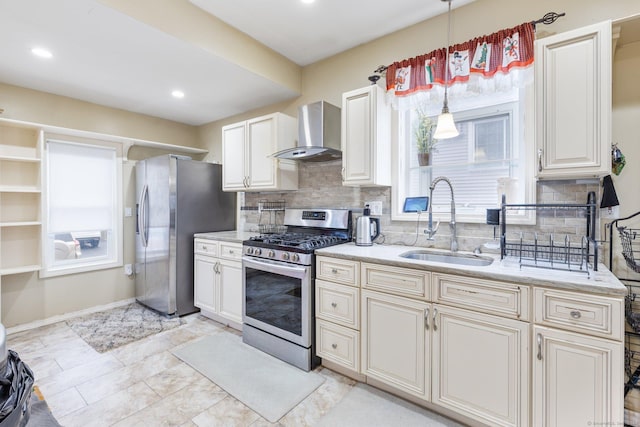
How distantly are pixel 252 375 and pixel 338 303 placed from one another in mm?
871

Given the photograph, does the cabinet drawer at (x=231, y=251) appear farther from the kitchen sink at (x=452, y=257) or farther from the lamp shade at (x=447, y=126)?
the lamp shade at (x=447, y=126)

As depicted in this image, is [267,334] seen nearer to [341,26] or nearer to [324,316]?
[324,316]

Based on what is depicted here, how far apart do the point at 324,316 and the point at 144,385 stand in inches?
55.2

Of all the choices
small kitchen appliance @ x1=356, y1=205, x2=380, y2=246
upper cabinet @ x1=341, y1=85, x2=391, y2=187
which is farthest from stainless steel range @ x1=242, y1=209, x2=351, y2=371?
upper cabinet @ x1=341, y1=85, x2=391, y2=187

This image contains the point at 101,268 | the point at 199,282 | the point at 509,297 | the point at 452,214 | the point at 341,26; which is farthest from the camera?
the point at 101,268

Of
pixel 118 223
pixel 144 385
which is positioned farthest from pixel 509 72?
pixel 118 223

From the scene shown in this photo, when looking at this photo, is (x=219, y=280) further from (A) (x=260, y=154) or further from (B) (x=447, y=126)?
(B) (x=447, y=126)

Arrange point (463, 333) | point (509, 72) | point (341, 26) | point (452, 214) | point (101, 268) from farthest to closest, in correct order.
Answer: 1. point (101, 268)
2. point (341, 26)
3. point (452, 214)
4. point (509, 72)
5. point (463, 333)

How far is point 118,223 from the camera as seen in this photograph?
3.85m

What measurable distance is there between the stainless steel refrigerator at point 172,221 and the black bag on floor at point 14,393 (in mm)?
2743

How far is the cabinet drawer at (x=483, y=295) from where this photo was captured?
59.9 inches

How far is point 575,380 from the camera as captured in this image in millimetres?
1393

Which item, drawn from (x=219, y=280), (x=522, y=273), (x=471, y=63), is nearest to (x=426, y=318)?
(x=522, y=273)

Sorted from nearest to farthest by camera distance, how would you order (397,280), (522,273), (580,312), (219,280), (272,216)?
(580,312) → (522,273) → (397,280) → (219,280) → (272,216)
